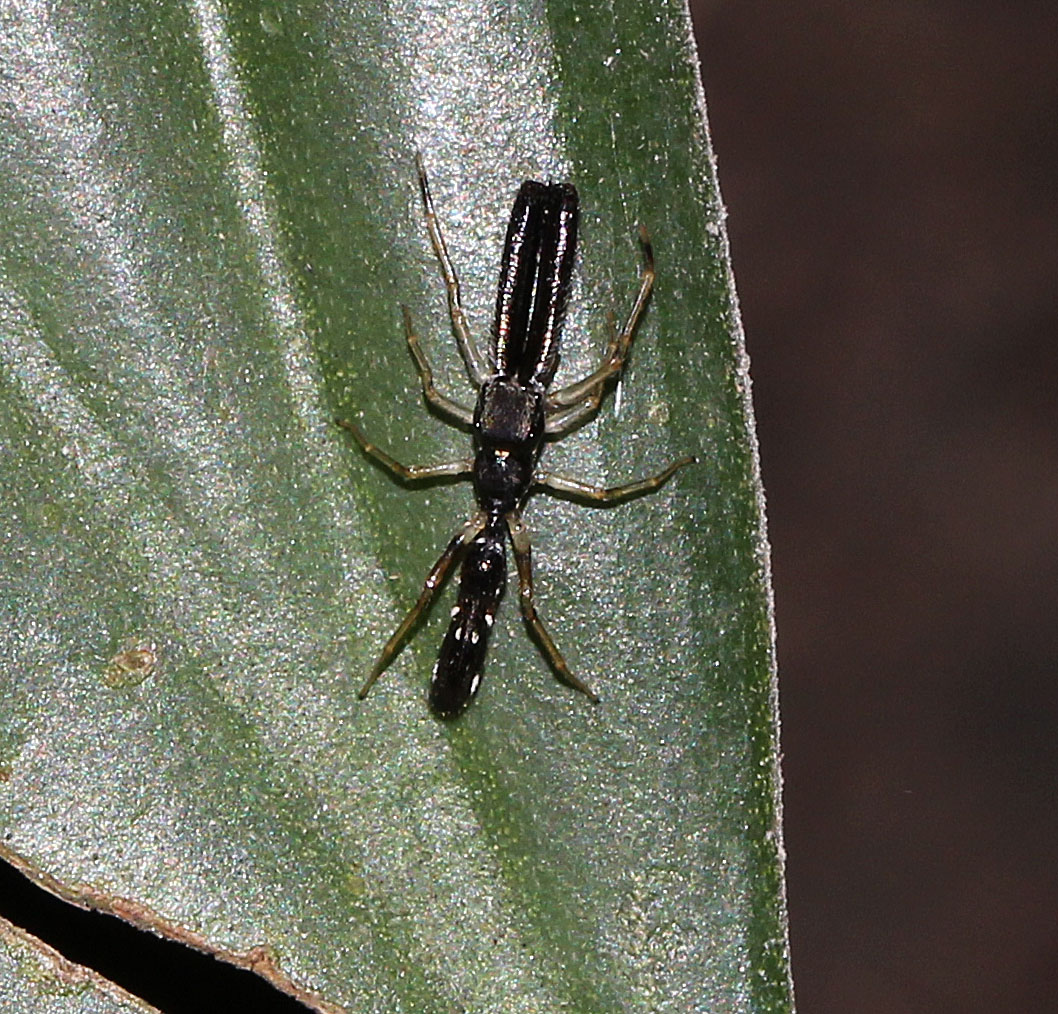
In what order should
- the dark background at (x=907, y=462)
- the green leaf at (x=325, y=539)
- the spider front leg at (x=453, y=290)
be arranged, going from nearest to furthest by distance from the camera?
1. the green leaf at (x=325, y=539)
2. the spider front leg at (x=453, y=290)
3. the dark background at (x=907, y=462)

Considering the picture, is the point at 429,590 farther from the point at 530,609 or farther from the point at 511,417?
the point at 511,417

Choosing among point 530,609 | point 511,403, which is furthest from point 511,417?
point 530,609

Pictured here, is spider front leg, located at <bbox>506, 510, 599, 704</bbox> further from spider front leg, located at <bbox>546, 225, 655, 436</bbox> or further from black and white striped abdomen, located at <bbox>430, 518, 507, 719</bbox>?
spider front leg, located at <bbox>546, 225, 655, 436</bbox>

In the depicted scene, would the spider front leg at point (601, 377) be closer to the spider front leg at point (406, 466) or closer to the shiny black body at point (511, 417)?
the shiny black body at point (511, 417)

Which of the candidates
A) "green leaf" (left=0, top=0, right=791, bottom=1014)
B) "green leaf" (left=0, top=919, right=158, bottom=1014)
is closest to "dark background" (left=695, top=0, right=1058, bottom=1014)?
"green leaf" (left=0, top=0, right=791, bottom=1014)

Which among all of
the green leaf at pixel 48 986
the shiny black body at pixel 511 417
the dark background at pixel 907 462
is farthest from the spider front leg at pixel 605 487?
the dark background at pixel 907 462

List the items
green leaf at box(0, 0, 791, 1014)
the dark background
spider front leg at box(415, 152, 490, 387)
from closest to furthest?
green leaf at box(0, 0, 791, 1014)
spider front leg at box(415, 152, 490, 387)
the dark background
